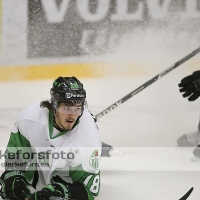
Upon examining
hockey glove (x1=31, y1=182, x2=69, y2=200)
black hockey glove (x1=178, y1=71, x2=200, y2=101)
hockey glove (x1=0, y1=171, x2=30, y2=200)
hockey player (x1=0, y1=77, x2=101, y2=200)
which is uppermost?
black hockey glove (x1=178, y1=71, x2=200, y2=101)

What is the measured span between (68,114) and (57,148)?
8.4 inches

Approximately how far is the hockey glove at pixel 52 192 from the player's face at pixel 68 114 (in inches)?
12.0

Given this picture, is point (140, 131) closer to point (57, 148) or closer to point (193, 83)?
point (193, 83)

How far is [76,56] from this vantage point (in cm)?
590

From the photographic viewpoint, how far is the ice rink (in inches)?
148

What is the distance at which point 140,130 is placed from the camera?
5.11m

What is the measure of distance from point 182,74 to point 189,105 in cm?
41

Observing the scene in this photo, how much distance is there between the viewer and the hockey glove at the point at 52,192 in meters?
3.08

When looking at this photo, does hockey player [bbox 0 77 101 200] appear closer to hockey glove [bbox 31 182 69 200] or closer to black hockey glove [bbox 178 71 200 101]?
hockey glove [bbox 31 182 69 200]

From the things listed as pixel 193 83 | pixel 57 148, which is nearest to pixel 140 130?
pixel 193 83

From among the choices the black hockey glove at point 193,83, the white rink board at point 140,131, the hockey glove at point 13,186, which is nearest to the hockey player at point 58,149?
the hockey glove at point 13,186

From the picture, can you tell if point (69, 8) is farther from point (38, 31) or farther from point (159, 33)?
point (159, 33)

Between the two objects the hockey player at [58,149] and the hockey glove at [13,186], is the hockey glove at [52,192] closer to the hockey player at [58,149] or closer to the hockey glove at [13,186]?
the hockey player at [58,149]

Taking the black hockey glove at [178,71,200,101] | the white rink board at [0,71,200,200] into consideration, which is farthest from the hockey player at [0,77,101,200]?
the black hockey glove at [178,71,200,101]
